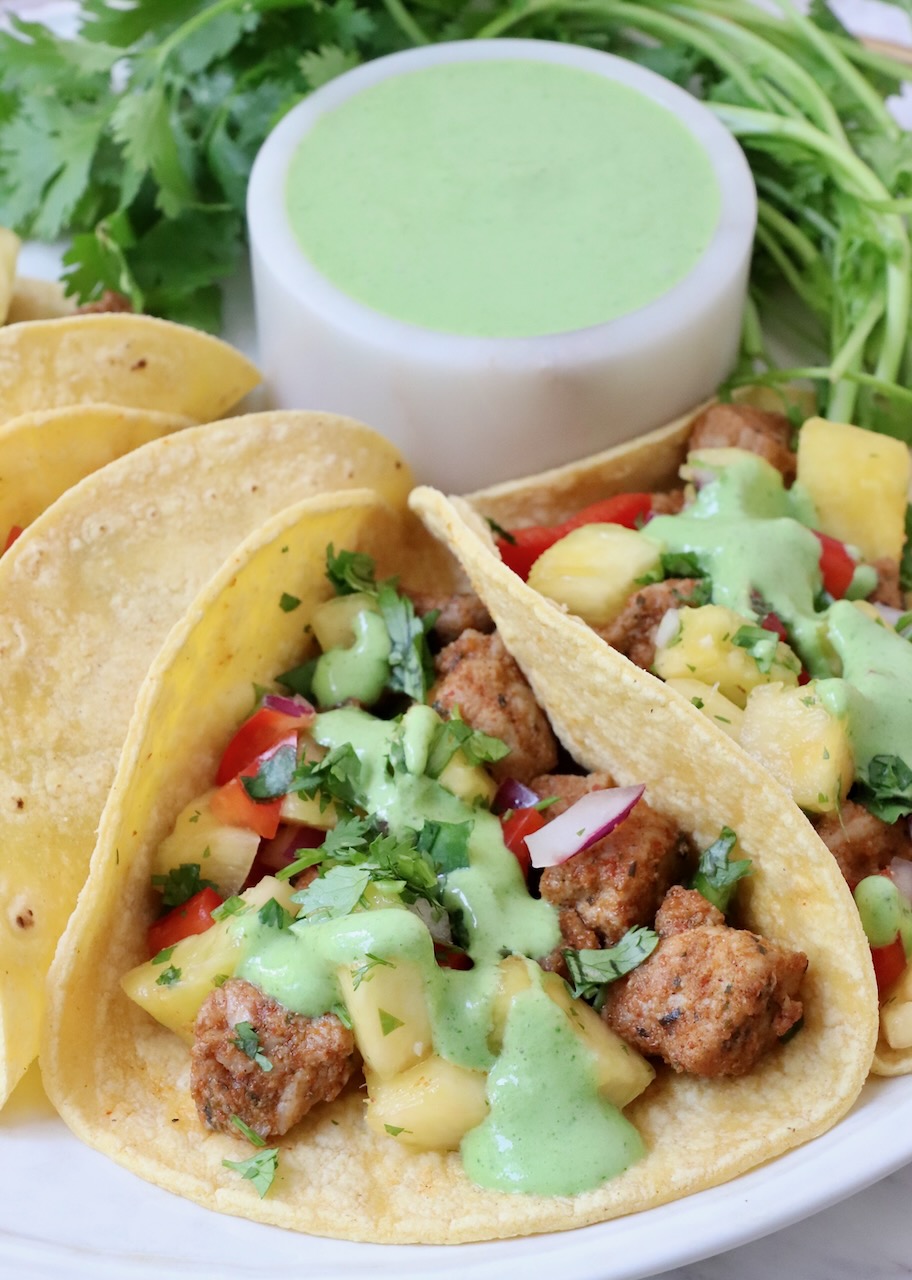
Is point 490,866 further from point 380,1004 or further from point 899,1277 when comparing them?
point 899,1277

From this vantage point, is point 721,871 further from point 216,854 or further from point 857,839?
point 216,854

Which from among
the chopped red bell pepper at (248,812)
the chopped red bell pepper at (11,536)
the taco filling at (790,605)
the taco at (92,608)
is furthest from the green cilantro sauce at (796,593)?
the chopped red bell pepper at (11,536)

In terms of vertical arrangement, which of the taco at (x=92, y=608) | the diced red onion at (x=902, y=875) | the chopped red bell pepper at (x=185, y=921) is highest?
the taco at (x=92, y=608)

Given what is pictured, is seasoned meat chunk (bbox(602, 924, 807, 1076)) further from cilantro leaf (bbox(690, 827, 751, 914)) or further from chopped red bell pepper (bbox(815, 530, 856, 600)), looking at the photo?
chopped red bell pepper (bbox(815, 530, 856, 600))

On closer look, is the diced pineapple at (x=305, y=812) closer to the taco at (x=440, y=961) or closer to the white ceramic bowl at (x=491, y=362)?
the taco at (x=440, y=961)

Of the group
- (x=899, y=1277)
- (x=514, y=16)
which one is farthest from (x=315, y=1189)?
(x=514, y=16)

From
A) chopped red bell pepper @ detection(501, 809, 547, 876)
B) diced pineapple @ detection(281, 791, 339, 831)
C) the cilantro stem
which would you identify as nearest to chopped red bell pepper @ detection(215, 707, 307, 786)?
diced pineapple @ detection(281, 791, 339, 831)
